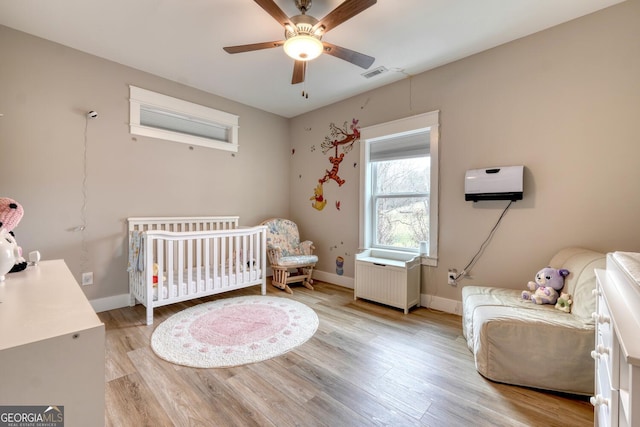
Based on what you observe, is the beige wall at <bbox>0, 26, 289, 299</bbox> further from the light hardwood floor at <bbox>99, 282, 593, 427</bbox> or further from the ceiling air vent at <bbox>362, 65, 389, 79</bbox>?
the ceiling air vent at <bbox>362, 65, 389, 79</bbox>

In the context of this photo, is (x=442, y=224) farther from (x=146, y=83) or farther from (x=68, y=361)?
(x=146, y=83)

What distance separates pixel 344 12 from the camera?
5.34 feet

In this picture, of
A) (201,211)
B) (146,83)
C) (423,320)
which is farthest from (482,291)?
(146,83)

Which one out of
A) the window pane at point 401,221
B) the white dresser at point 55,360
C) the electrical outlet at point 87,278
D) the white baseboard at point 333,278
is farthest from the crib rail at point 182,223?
the white dresser at point 55,360

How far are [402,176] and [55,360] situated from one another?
10.4 feet

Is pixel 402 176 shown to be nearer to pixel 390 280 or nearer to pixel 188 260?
pixel 390 280

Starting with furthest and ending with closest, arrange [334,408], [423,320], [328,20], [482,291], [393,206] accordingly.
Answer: [393,206] < [423,320] < [482,291] < [328,20] < [334,408]

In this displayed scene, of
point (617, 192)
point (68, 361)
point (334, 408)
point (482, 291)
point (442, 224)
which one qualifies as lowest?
point (334, 408)

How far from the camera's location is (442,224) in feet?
9.20

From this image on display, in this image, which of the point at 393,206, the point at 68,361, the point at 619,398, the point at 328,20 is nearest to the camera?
the point at 68,361

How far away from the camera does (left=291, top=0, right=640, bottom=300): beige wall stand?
1.94 m

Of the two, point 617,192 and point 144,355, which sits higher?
point 617,192

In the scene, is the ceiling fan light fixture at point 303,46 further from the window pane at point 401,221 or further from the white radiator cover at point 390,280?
the white radiator cover at point 390,280

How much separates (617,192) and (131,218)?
428 centimetres
